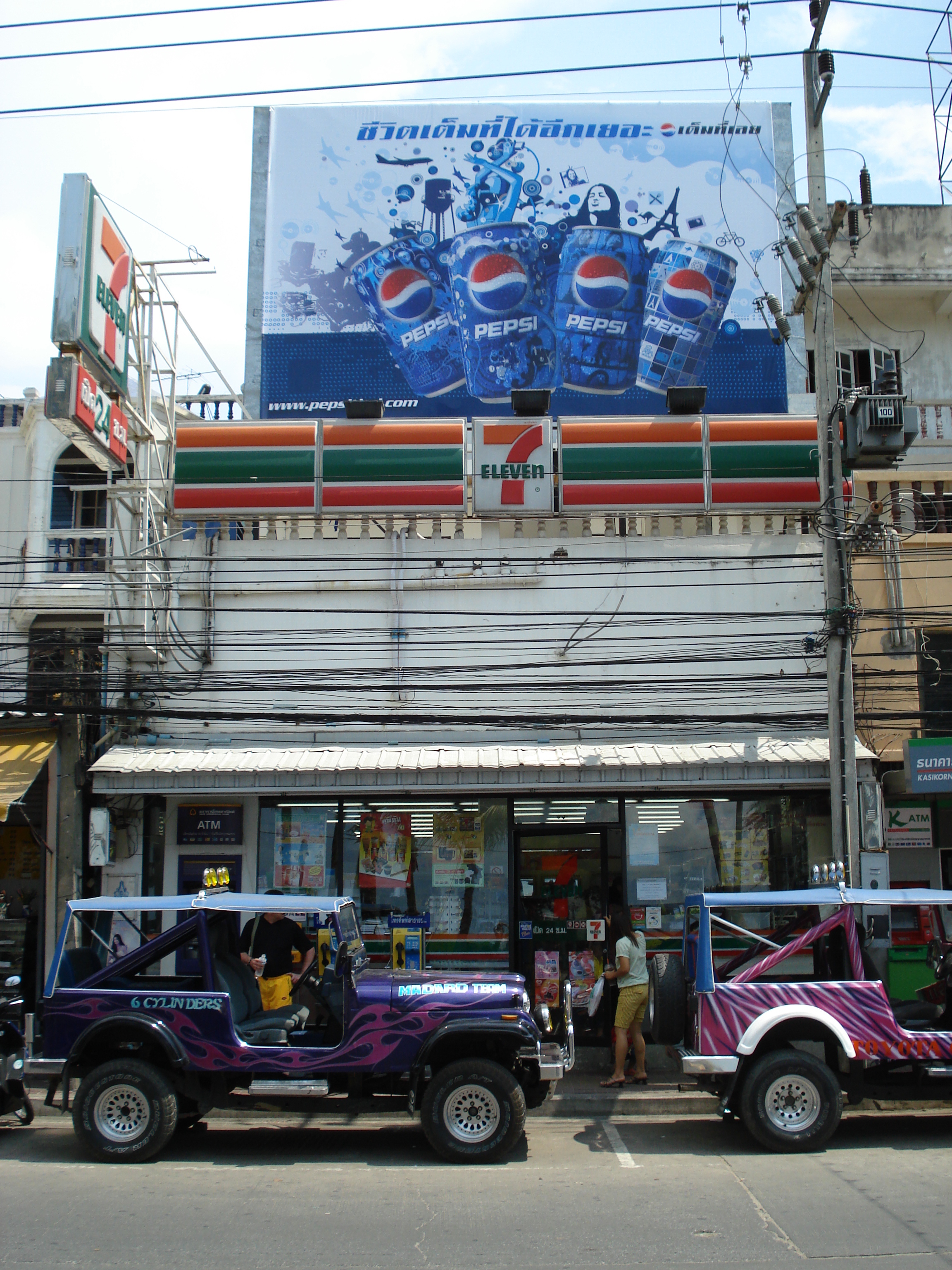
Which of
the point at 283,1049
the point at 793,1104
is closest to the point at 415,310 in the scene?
the point at 283,1049

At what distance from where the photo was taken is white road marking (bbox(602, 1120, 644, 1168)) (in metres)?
7.59

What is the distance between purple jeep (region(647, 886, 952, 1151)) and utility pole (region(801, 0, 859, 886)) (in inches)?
45.0

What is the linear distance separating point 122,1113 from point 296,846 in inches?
192

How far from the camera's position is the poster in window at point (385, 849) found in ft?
40.2

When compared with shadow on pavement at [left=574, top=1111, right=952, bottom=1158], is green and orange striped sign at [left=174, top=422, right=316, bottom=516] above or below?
above

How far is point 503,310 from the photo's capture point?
18.0 m

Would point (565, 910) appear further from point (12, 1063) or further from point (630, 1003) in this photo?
point (12, 1063)

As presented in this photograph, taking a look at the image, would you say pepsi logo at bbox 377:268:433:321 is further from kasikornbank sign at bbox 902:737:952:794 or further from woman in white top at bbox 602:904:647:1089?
woman in white top at bbox 602:904:647:1089

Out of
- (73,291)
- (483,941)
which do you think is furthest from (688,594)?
(73,291)

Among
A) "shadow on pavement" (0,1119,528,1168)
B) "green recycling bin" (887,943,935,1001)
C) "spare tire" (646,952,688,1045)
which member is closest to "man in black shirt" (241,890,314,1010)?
"shadow on pavement" (0,1119,528,1168)

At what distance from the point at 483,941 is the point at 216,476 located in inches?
269

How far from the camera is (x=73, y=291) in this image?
11.0 metres

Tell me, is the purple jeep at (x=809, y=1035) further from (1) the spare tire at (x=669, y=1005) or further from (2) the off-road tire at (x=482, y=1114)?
(2) the off-road tire at (x=482, y=1114)

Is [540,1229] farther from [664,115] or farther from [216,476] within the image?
[664,115]
